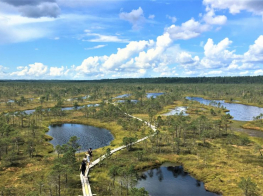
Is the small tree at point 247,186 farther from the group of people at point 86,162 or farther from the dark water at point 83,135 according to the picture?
the dark water at point 83,135

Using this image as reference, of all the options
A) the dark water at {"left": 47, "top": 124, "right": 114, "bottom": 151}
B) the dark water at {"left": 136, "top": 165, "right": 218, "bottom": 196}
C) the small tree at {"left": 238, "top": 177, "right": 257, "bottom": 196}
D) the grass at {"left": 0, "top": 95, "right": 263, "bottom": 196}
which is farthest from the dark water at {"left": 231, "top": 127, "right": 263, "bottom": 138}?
the dark water at {"left": 47, "top": 124, "right": 114, "bottom": 151}

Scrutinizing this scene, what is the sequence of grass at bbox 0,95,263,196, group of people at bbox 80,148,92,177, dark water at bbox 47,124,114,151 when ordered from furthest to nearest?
1. dark water at bbox 47,124,114,151
2. group of people at bbox 80,148,92,177
3. grass at bbox 0,95,263,196

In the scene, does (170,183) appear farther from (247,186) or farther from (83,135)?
(83,135)

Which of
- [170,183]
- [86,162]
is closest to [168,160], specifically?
[170,183]

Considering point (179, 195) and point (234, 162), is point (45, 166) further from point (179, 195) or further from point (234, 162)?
point (234, 162)

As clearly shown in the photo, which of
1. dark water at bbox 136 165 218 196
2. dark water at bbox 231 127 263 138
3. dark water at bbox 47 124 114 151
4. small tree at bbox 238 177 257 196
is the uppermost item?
small tree at bbox 238 177 257 196

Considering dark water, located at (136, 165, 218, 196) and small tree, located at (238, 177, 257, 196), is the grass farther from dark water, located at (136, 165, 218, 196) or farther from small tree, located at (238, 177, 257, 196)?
small tree, located at (238, 177, 257, 196)
